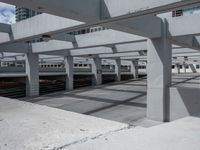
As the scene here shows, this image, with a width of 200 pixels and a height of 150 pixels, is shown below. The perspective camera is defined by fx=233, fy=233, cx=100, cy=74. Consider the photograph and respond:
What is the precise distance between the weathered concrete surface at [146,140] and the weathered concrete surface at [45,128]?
0.20m

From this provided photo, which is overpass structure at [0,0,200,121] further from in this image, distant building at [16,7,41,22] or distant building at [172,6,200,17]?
distant building at [16,7,41,22]

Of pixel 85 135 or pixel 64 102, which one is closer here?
pixel 85 135

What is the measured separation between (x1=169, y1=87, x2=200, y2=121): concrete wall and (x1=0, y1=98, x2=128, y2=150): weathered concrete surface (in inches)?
237

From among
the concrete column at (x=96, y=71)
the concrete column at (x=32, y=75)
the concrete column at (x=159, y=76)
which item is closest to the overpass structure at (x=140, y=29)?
the concrete column at (x=159, y=76)

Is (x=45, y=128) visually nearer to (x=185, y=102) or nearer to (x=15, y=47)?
(x=185, y=102)

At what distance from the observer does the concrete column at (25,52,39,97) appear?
19.5 m

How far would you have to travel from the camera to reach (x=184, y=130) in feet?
14.4

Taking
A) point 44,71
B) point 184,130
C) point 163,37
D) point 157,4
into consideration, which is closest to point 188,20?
point 163,37

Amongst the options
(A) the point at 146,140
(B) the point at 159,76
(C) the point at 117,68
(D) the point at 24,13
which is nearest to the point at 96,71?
(C) the point at 117,68

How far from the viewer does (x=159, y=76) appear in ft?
32.8

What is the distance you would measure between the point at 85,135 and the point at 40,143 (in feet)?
2.27

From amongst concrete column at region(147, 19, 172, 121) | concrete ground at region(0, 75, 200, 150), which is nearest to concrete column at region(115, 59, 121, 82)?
concrete column at region(147, 19, 172, 121)

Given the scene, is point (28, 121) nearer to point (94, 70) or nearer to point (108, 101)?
point (108, 101)

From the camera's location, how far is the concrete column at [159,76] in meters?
9.92
